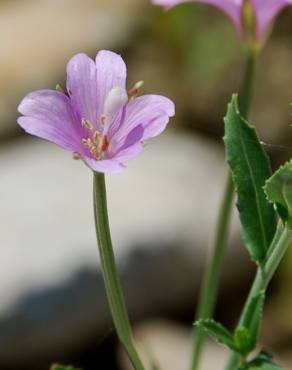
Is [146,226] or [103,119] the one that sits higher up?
[103,119]

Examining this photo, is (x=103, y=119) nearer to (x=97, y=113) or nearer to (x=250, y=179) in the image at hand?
(x=97, y=113)

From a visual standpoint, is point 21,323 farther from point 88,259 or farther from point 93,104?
point 93,104

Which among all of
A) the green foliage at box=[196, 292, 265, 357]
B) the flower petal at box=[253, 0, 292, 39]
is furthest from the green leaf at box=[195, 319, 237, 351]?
the flower petal at box=[253, 0, 292, 39]

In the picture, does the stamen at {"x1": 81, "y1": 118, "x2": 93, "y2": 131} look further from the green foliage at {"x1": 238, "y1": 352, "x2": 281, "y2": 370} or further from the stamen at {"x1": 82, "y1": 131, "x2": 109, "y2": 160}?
the green foliage at {"x1": 238, "y1": 352, "x2": 281, "y2": 370}

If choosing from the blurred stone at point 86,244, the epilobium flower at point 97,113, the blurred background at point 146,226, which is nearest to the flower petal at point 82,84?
the epilobium flower at point 97,113

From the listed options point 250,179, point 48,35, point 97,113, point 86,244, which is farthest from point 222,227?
point 48,35

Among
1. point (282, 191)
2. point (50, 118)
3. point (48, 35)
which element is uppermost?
point (50, 118)

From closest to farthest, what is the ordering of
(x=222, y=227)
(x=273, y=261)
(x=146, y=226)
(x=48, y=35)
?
(x=273, y=261)
(x=222, y=227)
(x=146, y=226)
(x=48, y=35)
